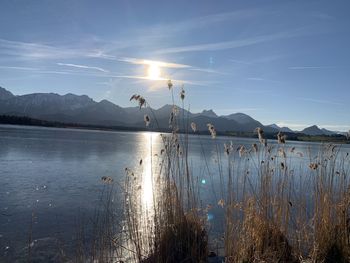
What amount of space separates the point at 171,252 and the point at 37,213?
536cm

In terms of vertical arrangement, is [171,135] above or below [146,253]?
above

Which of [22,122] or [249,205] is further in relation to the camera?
[22,122]

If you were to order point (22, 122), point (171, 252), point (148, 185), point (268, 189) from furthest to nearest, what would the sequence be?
1. point (22, 122)
2. point (148, 185)
3. point (268, 189)
4. point (171, 252)

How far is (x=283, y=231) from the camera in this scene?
21.0 ft

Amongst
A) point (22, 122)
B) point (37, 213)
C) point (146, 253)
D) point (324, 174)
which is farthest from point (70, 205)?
point (22, 122)

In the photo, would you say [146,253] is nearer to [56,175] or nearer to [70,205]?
[70,205]

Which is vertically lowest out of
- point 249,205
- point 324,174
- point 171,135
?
point 249,205

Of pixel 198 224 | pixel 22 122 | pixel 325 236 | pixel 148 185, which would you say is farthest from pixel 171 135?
pixel 22 122

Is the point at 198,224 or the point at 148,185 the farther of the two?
the point at 148,185

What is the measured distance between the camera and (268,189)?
6582 millimetres

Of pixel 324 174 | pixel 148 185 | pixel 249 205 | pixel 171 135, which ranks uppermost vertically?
pixel 171 135

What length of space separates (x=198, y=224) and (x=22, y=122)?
116186 mm

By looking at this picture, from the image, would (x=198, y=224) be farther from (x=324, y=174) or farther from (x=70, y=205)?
(x=70, y=205)

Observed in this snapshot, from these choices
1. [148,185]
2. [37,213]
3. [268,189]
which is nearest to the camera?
[268,189]
